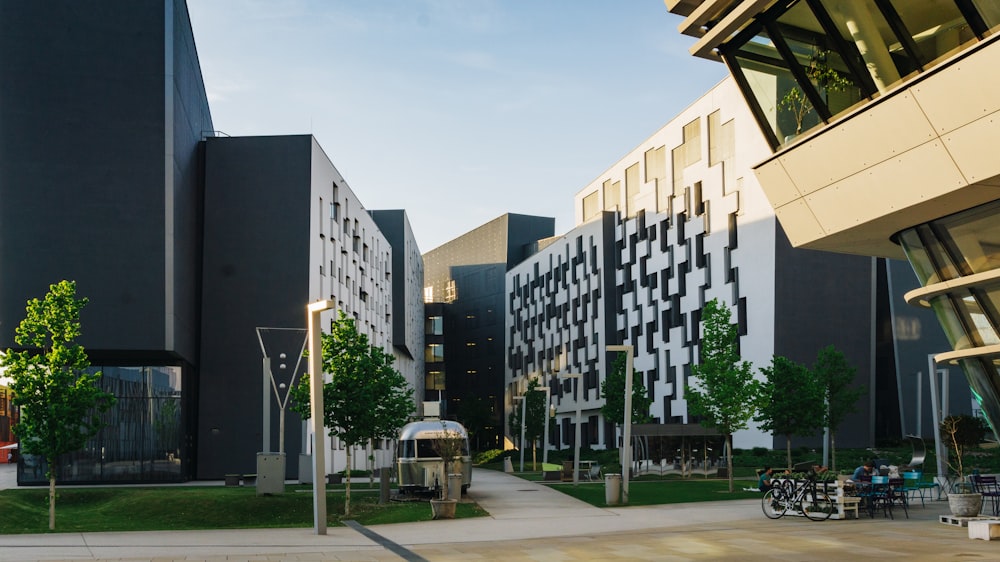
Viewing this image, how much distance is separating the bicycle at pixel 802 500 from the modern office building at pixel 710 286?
22195 mm

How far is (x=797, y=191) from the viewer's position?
63.4ft

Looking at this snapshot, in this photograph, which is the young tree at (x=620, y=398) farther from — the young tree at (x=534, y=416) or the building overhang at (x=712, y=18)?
the building overhang at (x=712, y=18)

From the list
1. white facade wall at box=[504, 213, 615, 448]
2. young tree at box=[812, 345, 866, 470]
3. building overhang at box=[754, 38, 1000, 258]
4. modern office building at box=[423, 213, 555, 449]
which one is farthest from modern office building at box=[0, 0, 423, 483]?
modern office building at box=[423, 213, 555, 449]

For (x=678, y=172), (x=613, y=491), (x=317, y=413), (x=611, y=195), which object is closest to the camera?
(x=317, y=413)

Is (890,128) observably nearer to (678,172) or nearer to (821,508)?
(821,508)

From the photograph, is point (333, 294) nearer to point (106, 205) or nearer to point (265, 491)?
point (106, 205)

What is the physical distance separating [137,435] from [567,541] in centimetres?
3291

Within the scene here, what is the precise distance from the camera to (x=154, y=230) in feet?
140

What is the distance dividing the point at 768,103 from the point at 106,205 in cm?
3223

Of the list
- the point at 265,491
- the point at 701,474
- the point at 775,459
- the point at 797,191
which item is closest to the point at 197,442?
the point at 265,491

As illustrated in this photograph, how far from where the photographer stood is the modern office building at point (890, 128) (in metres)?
15.4

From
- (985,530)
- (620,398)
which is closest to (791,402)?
(620,398)

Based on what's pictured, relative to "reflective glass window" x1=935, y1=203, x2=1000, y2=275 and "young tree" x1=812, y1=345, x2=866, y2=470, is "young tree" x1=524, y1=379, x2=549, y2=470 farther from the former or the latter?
"reflective glass window" x1=935, y1=203, x2=1000, y2=275

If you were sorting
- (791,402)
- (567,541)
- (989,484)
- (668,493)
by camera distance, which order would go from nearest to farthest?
(567,541) → (989,484) → (668,493) → (791,402)
